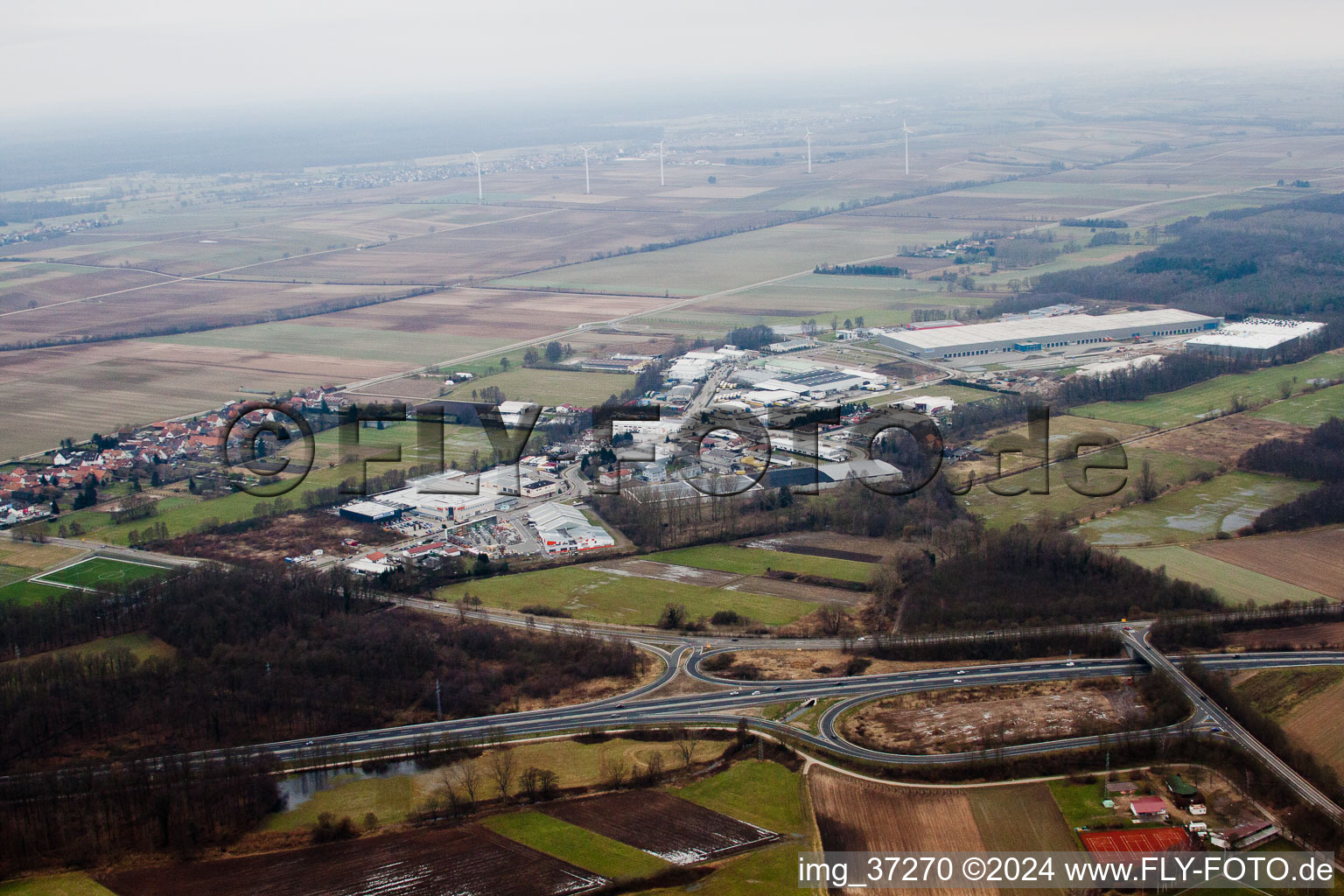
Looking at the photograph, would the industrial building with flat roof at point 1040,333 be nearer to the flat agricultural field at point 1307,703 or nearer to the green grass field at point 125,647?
the flat agricultural field at point 1307,703

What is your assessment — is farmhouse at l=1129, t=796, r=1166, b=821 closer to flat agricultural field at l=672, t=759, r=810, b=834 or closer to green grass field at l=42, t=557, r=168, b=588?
flat agricultural field at l=672, t=759, r=810, b=834

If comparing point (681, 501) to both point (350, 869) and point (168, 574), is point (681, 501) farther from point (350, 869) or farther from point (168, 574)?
point (350, 869)

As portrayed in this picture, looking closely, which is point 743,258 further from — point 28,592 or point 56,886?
point 56,886

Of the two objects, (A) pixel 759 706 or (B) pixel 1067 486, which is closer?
(A) pixel 759 706

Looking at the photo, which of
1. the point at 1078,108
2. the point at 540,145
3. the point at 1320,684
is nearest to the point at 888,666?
the point at 1320,684

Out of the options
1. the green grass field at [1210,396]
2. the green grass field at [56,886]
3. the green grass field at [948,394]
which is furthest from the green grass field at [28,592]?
the green grass field at [1210,396]

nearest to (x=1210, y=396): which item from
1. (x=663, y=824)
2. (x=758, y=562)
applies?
(x=758, y=562)
